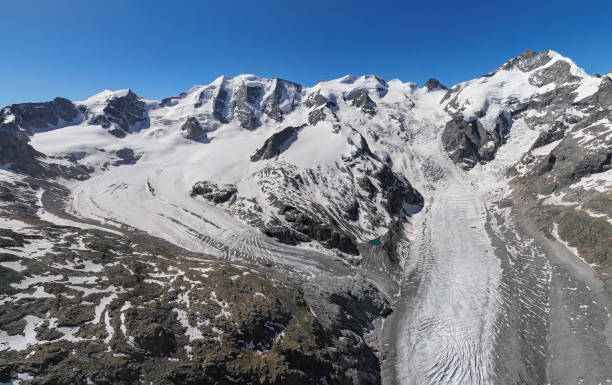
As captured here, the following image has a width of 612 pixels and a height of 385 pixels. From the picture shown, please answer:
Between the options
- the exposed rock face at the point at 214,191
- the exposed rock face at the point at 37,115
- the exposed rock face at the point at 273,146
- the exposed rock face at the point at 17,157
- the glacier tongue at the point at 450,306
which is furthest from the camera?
the exposed rock face at the point at 37,115

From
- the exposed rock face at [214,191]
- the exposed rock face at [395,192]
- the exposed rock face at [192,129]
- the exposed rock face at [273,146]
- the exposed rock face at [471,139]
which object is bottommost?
the exposed rock face at [214,191]

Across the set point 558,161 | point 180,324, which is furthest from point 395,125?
point 180,324

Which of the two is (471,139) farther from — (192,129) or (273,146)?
(192,129)

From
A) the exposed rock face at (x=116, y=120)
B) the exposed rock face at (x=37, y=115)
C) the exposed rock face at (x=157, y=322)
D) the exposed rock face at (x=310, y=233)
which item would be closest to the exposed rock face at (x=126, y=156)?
the exposed rock face at (x=116, y=120)

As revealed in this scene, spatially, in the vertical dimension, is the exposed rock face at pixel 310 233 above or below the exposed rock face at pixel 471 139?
below

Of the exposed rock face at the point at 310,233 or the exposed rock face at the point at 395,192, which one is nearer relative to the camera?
the exposed rock face at the point at 310,233

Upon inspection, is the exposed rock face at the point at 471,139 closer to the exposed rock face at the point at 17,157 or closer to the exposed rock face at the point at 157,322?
the exposed rock face at the point at 157,322

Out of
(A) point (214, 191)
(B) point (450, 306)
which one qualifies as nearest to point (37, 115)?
(A) point (214, 191)
